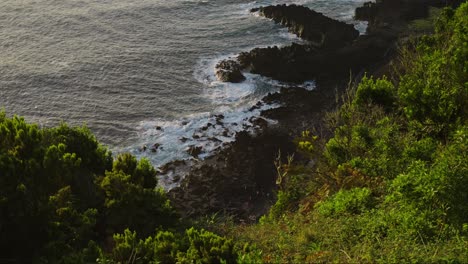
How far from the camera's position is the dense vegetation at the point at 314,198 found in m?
12.4

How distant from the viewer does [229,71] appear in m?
40.7

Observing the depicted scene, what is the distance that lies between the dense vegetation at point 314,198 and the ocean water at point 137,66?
42.2 feet

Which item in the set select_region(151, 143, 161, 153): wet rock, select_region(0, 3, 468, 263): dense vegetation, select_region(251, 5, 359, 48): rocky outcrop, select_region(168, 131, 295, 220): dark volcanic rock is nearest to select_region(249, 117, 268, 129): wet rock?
select_region(168, 131, 295, 220): dark volcanic rock

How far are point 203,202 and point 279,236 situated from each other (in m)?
14.4

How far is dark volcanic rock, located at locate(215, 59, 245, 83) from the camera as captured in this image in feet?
131

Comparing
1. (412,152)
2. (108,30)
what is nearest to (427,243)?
(412,152)

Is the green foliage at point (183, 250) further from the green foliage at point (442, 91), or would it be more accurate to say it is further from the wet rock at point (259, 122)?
the wet rock at point (259, 122)

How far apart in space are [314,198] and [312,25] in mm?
30876

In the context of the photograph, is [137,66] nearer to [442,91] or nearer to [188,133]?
[188,133]

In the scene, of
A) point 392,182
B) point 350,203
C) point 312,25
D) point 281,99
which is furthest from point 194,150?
point 312,25

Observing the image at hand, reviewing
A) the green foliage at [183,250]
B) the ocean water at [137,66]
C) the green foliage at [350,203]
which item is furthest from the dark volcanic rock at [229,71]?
the green foliage at [183,250]

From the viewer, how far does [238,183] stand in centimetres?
2898

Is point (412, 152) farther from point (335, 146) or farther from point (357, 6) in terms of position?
point (357, 6)

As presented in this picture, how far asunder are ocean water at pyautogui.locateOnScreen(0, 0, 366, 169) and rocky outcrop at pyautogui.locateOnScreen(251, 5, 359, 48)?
961mm
